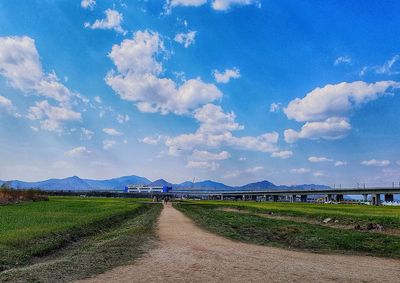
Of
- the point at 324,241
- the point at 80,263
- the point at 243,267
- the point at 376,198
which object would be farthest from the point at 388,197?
the point at 80,263

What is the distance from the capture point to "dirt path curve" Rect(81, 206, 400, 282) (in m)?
14.3

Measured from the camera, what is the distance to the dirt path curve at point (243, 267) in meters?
14.3

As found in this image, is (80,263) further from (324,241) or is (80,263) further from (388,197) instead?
(388,197)

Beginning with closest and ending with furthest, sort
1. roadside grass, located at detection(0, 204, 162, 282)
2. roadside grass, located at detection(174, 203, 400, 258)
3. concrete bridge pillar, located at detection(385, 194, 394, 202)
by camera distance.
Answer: roadside grass, located at detection(0, 204, 162, 282), roadside grass, located at detection(174, 203, 400, 258), concrete bridge pillar, located at detection(385, 194, 394, 202)

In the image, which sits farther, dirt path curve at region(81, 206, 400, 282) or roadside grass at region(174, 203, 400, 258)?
roadside grass at region(174, 203, 400, 258)

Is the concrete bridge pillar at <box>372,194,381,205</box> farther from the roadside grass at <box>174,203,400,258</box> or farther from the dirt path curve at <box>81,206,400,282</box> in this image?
the dirt path curve at <box>81,206,400,282</box>

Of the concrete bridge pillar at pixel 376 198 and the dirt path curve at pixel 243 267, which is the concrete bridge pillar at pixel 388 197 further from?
the dirt path curve at pixel 243 267

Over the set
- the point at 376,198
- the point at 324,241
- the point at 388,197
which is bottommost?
the point at 324,241

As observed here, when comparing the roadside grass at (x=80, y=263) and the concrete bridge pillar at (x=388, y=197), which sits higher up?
the concrete bridge pillar at (x=388, y=197)

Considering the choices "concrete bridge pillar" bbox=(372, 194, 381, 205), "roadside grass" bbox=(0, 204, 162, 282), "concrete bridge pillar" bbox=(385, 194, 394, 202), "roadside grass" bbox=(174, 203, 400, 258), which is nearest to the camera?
"roadside grass" bbox=(0, 204, 162, 282)

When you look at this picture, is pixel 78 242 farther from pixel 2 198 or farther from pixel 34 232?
pixel 2 198

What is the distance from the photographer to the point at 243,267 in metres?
16.4

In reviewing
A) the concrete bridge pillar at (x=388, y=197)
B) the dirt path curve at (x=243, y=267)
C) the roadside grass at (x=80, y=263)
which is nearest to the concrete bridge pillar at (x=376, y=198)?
the concrete bridge pillar at (x=388, y=197)

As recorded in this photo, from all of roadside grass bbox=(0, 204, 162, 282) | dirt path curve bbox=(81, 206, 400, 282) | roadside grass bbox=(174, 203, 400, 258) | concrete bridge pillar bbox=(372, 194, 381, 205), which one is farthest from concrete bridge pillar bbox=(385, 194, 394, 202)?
roadside grass bbox=(0, 204, 162, 282)
